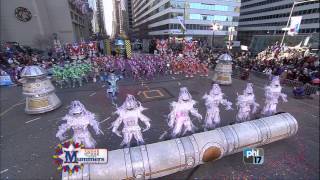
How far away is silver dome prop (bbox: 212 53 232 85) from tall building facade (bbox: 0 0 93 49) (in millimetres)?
37447

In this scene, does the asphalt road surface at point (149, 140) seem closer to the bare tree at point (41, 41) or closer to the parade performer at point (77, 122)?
the parade performer at point (77, 122)

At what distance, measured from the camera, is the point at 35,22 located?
1406 inches

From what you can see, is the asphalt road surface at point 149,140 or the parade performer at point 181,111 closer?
the asphalt road surface at point 149,140

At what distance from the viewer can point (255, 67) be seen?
758 inches

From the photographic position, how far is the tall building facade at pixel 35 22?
110ft

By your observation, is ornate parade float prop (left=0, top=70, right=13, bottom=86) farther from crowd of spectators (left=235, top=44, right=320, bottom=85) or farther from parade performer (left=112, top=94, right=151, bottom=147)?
crowd of spectators (left=235, top=44, right=320, bottom=85)

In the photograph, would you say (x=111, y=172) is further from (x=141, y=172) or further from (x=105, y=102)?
(x=105, y=102)

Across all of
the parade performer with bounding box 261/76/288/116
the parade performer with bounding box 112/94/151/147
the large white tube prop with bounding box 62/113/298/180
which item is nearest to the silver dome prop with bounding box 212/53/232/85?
the parade performer with bounding box 261/76/288/116

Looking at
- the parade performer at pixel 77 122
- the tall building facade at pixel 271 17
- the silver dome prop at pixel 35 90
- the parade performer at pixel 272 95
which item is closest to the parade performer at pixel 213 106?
the parade performer at pixel 272 95

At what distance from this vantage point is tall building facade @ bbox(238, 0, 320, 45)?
150 ft

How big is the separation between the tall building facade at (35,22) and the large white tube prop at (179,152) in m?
41.6

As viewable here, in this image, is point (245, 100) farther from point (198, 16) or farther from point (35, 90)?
point (198, 16)

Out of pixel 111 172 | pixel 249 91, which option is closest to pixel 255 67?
pixel 249 91
